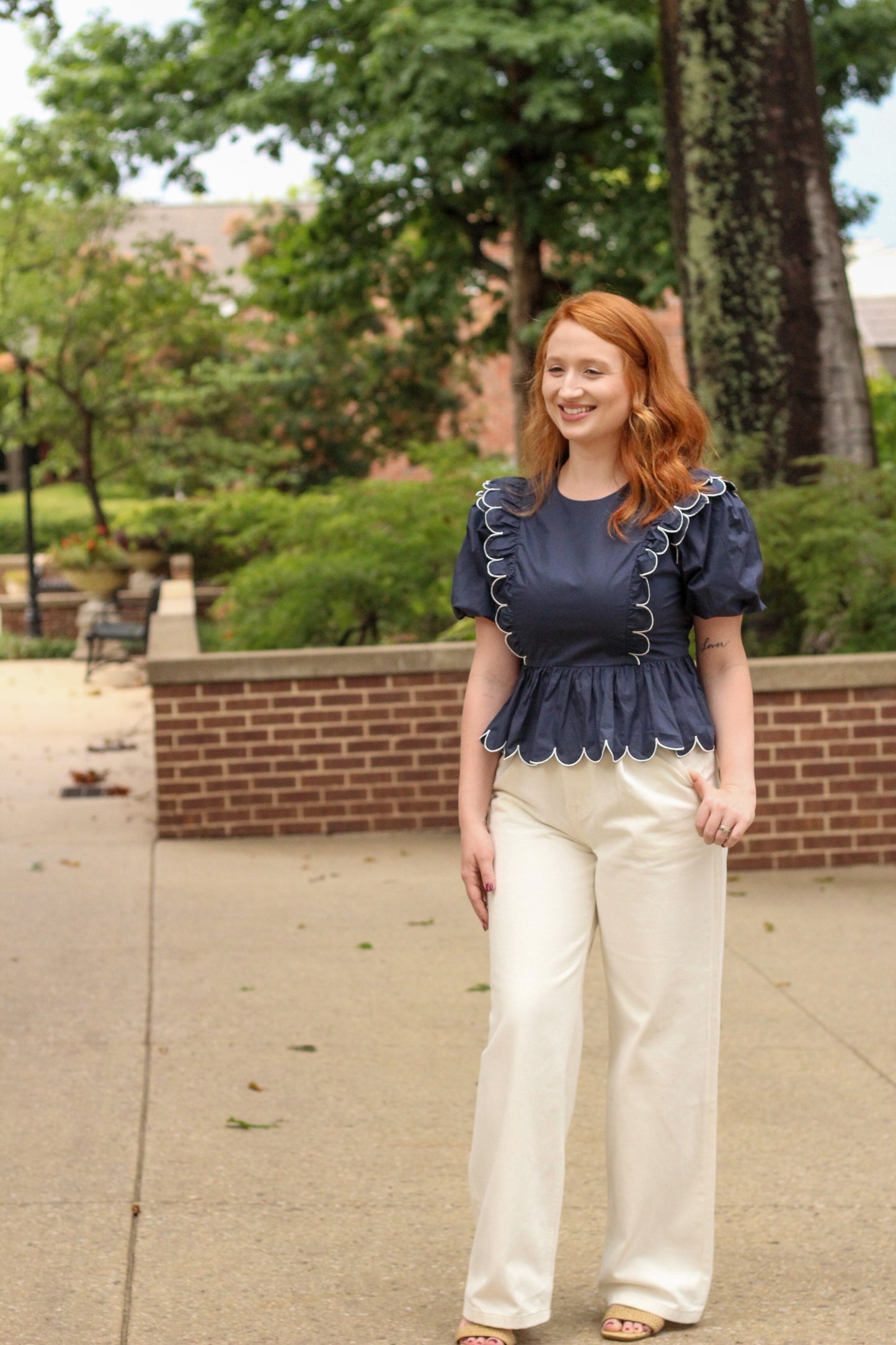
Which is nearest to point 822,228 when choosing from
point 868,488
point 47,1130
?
point 868,488

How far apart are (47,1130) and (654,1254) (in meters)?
1.89

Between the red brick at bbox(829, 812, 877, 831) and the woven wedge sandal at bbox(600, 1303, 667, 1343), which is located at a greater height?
the red brick at bbox(829, 812, 877, 831)

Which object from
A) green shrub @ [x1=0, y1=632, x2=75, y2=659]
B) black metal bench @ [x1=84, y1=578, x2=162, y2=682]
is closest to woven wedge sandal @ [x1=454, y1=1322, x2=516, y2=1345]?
black metal bench @ [x1=84, y1=578, x2=162, y2=682]

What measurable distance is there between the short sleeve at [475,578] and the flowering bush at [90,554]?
55.0ft

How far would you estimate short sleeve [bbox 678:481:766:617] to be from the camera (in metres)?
2.98

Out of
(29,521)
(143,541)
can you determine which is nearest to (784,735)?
(29,521)

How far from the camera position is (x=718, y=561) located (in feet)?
9.77

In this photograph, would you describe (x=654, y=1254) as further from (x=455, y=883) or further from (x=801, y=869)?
(x=801, y=869)

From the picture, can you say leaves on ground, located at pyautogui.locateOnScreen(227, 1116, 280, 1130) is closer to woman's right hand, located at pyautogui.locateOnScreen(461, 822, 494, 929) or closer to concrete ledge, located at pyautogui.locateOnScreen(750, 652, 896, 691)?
woman's right hand, located at pyautogui.locateOnScreen(461, 822, 494, 929)

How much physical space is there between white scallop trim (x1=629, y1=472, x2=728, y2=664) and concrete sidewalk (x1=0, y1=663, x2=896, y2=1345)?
53.3 inches

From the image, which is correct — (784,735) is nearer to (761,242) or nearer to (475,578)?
(761,242)

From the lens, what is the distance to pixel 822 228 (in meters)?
8.77

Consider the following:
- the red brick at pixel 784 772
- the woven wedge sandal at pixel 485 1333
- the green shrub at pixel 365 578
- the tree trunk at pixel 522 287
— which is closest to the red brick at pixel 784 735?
the red brick at pixel 784 772

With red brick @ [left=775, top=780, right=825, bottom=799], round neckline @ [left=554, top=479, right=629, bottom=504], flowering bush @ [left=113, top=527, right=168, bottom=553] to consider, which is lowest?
red brick @ [left=775, top=780, right=825, bottom=799]
